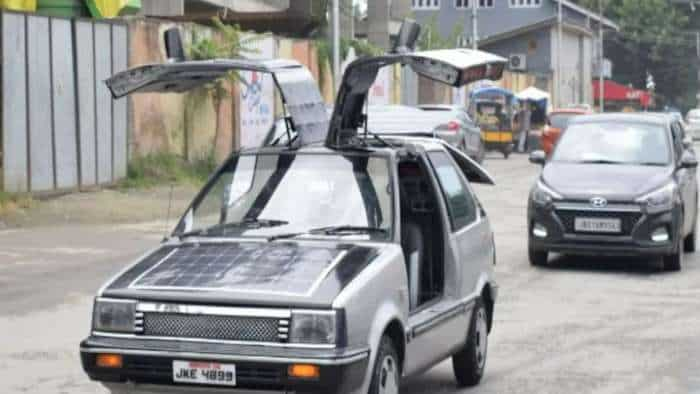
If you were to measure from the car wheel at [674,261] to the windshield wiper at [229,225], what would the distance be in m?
9.12

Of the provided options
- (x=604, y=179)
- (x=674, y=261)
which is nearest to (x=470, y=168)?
(x=604, y=179)

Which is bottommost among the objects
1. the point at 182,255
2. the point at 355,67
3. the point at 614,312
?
the point at 614,312

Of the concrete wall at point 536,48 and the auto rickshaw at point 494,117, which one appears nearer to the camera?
the auto rickshaw at point 494,117

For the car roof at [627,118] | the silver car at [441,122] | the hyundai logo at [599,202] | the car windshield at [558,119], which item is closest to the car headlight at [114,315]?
the hyundai logo at [599,202]

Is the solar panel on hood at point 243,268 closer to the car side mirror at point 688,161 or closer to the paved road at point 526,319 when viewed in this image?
the paved road at point 526,319

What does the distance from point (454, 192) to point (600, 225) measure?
282 inches

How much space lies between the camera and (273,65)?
9711 mm

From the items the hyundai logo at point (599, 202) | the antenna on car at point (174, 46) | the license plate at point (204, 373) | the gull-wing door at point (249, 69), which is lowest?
the license plate at point (204, 373)

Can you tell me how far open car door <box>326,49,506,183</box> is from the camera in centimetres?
966

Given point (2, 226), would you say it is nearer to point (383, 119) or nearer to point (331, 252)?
point (383, 119)

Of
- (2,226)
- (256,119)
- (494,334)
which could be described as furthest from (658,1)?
(494,334)

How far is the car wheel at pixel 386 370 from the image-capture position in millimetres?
8336

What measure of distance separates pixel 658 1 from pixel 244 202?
347ft

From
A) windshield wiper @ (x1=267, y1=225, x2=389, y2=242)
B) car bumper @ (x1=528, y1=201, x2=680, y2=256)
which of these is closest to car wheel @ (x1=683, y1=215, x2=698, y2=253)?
car bumper @ (x1=528, y1=201, x2=680, y2=256)
